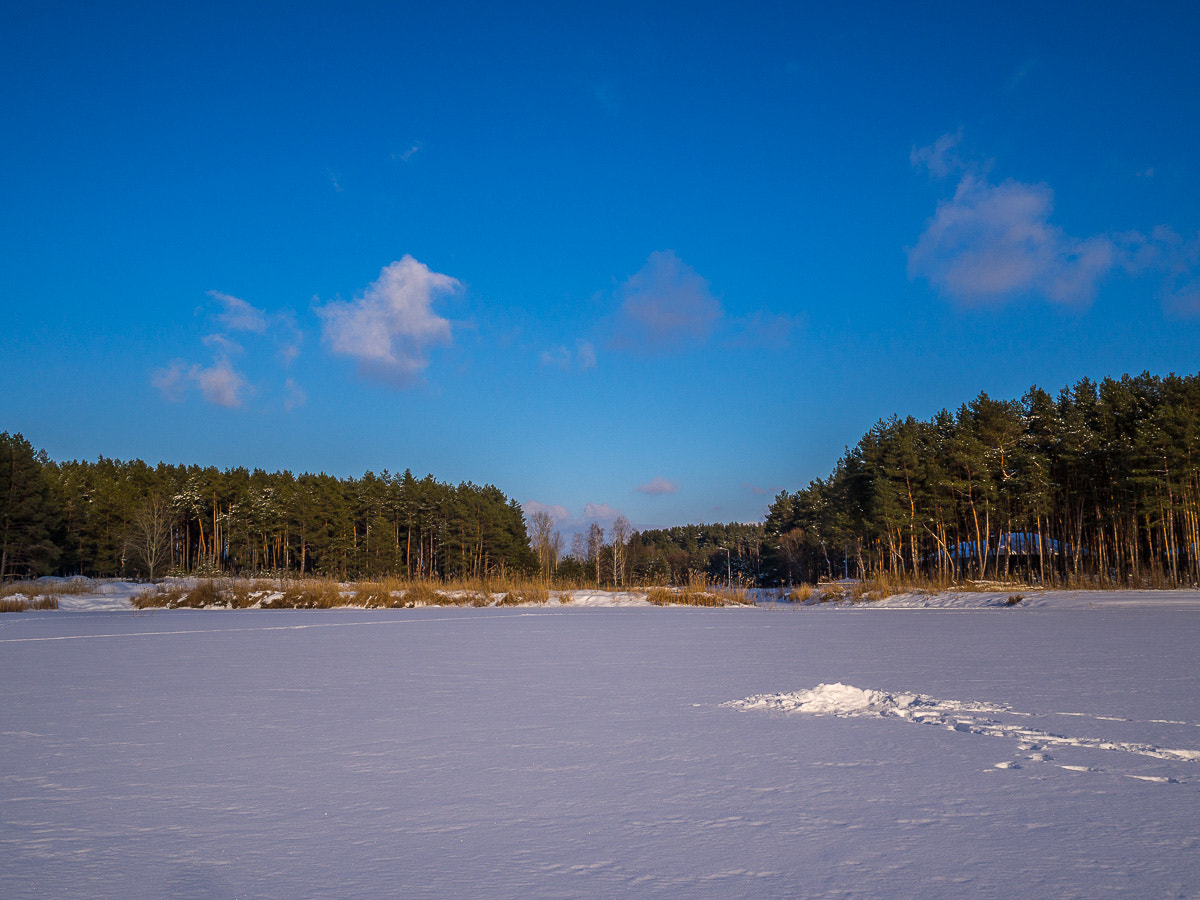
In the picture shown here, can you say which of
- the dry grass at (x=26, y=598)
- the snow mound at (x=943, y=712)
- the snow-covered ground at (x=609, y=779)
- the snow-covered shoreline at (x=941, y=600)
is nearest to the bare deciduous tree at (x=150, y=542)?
the snow-covered shoreline at (x=941, y=600)

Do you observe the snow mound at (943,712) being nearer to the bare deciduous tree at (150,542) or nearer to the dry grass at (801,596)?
the dry grass at (801,596)

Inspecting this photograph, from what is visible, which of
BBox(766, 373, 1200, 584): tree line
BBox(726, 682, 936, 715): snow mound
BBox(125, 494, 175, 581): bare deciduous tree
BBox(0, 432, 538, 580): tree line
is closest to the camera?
BBox(726, 682, 936, 715): snow mound

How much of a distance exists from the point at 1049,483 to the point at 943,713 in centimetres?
3350

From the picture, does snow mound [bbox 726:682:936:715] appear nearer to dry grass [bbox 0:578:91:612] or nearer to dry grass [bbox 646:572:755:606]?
dry grass [bbox 646:572:755:606]

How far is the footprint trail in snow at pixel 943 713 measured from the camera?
3458 mm

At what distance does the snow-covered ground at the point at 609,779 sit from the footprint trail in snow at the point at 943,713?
1.0 inches

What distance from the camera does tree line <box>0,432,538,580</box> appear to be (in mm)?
48812

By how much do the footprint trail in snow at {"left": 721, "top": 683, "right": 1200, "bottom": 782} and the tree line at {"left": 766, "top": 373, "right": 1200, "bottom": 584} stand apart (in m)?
24.3

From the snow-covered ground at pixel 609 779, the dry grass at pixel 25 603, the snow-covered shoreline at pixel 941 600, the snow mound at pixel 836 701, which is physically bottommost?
the snow-covered shoreline at pixel 941 600

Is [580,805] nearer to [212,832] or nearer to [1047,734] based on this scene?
[212,832]

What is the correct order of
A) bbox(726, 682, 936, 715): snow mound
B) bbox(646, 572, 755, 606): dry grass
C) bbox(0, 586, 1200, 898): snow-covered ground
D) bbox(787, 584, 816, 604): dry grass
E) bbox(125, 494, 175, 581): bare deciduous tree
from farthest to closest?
bbox(125, 494, 175, 581): bare deciduous tree, bbox(787, 584, 816, 604): dry grass, bbox(646, 572, 755, 606): dry grass, bbox(726, 682, 936, 715): snow mound, bbox(0, 586, 1200, 898): snow-covered ground

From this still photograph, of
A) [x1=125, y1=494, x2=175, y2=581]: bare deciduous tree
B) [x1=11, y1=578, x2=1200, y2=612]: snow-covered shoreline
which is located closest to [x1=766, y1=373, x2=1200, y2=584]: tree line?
[x1=11, y1=578, x2=1200, y2=612]: snow-covered shoreline

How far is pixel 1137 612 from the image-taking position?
1431 centimetres

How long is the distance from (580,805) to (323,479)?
6300 centimetres
